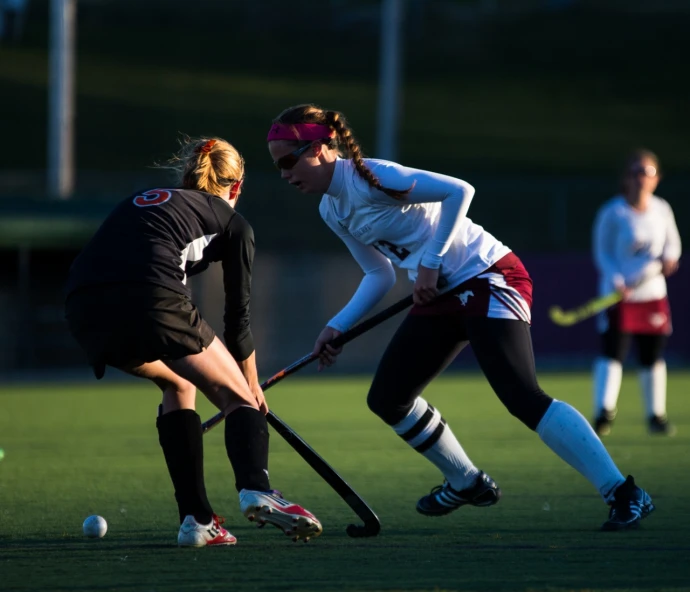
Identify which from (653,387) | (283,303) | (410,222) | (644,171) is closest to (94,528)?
(410,222)

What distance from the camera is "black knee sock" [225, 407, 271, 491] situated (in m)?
4.53

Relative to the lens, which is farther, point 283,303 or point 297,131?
point 283,303

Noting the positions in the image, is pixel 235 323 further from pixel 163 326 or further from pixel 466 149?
pixel 466 149

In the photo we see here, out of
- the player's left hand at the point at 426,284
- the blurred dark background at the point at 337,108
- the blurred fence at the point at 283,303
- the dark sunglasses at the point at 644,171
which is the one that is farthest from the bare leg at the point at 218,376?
the blurred fence at the point at 283,303

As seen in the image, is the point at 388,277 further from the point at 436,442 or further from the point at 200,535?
the point at 200,535

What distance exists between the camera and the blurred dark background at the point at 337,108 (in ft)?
57.7

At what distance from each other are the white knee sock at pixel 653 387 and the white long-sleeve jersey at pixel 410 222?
4119 millimetres

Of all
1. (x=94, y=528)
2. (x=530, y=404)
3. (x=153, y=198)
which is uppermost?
(x=153, y=198)

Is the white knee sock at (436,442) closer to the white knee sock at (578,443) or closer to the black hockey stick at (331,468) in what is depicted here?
the black hockey stick at (331,468)

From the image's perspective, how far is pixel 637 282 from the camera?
29.9 feet

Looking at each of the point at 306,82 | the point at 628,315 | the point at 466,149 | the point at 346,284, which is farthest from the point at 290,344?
the point at 306,82

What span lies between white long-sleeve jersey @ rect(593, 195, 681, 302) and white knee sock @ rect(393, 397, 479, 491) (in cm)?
400

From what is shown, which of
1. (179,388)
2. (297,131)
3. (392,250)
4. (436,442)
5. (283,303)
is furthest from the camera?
(283,303)

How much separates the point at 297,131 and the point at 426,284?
0.78 m
